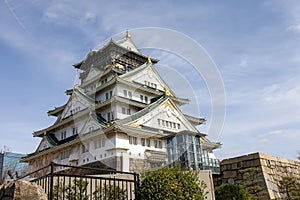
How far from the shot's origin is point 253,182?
11258mm

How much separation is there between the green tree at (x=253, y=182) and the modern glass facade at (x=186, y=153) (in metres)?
3.23

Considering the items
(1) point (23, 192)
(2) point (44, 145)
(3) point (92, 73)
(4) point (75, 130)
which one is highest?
(3) point (92, 73)

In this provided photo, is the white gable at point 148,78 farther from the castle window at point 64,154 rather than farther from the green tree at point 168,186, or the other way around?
the green tree at point 168,186

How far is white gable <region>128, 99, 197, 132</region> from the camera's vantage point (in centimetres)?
2028

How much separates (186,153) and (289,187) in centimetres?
515

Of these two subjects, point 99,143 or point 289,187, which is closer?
point 289,187

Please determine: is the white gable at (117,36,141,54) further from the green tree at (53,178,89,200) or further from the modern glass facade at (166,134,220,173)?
the green tree at (53,178,89,200)

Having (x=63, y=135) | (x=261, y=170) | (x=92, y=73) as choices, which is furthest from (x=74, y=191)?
(x=92, y=73)

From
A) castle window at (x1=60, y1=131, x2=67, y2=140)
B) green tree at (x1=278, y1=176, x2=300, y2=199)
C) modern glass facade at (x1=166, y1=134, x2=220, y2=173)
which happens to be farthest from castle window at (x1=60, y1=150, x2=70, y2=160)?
green tree at (x1=278, y1=176, x2=300, y2=199)

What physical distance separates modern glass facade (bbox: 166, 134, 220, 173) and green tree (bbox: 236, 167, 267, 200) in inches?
127

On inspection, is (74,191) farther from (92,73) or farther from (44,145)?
(92,73)

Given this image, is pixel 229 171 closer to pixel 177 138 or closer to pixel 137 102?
pixel 177 138

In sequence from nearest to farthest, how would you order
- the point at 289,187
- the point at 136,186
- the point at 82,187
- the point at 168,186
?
1. the point at 168,186
2. the point at 136,186
3. the point at 82,187
4. the point at 289,187

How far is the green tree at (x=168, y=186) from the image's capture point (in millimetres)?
6434
